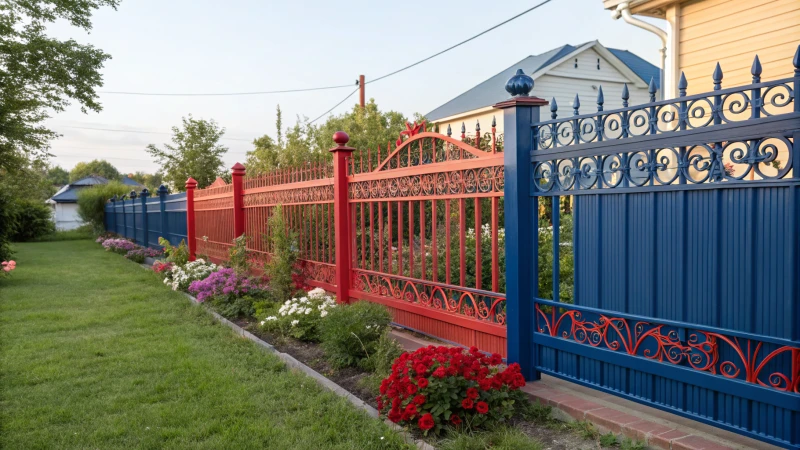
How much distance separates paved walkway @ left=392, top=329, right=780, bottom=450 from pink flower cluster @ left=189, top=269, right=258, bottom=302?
5211mm

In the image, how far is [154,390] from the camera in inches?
187

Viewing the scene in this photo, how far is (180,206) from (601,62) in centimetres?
1570

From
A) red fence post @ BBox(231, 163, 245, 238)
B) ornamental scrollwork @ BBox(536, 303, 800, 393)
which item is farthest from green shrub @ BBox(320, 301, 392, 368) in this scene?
red fence post @ BBox(231, 163, 245, 238)

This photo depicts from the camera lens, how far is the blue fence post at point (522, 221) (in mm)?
4148

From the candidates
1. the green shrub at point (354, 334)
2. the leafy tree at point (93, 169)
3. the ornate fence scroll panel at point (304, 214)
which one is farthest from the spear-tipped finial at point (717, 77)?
the leafy tree at point (93, 169)

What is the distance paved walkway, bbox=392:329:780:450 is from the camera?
302 cm

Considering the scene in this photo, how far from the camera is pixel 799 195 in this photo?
268 centimetres

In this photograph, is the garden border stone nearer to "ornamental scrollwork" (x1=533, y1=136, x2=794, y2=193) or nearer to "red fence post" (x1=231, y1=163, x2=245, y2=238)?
"ornamental scrollwork" (x1=533, y1=136, x2=794, y2=193)

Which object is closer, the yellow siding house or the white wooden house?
the yellow siding house

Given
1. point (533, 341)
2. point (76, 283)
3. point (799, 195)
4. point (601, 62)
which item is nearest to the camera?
point (799, 195)

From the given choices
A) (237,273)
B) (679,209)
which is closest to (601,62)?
(237,273)

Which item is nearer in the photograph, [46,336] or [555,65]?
[46,336]

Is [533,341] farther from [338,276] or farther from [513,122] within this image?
[338,276]

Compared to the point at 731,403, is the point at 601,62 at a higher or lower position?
higher
